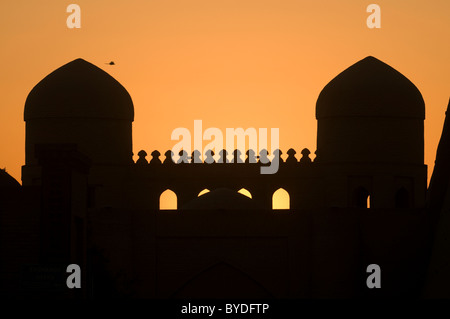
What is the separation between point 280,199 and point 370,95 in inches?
146

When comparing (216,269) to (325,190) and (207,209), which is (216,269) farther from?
(325,190)

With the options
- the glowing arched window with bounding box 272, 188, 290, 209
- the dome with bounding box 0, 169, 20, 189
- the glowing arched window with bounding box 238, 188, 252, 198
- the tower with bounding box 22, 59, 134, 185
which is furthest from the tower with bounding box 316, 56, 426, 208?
the dome with bounding box 0, 169, 20, 189

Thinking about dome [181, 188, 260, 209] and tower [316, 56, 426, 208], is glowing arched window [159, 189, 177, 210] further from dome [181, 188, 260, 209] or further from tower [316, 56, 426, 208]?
tower [316, 56, 426, 208]

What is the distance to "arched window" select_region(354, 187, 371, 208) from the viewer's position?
42.5 m

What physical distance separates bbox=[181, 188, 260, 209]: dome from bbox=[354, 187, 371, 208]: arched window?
12.4ft

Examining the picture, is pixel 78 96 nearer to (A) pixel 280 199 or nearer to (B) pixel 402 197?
(A) pixel 280 199

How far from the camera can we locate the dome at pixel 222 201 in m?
38.9

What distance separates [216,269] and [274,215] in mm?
1839

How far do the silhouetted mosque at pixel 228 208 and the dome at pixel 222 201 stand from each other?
5 centimetres

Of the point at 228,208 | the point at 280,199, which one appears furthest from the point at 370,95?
the point at 228,208

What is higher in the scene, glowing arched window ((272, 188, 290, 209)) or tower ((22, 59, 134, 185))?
tower ((22, 59, 134, 185))

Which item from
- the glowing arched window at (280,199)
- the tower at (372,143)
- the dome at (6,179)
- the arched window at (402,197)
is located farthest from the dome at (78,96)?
the arched window at (402,197)

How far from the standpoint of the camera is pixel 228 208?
38.6 metres
